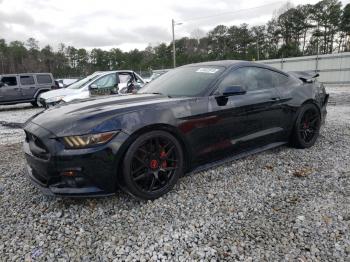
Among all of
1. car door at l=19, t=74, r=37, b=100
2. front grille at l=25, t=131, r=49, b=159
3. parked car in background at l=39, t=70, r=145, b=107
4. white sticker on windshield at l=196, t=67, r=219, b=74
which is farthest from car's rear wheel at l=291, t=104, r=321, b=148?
car door at l=19, t=74, r=37, b=100

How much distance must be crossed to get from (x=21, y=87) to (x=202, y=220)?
1281 cm

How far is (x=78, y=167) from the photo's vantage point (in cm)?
251

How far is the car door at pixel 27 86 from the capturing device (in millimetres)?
12836

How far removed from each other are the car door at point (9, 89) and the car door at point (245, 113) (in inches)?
470

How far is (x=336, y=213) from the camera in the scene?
259cm

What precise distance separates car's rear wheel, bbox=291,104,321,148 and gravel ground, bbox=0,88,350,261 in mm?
666

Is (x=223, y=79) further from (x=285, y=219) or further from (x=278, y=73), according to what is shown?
(x=285, y=219)

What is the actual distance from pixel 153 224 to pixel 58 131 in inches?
47.0

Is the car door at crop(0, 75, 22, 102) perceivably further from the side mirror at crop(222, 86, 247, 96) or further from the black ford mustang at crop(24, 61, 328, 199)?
the side mirror at crop(222, 86, 247, 96)

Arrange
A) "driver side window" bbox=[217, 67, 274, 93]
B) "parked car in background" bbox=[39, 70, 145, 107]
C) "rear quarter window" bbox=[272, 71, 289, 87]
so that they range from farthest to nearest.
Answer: "parked car in background" bbox=[39, 70, 145, 107], "rear quarter window" bbox=[272, 71, 289, 87], "driver side window" bbox=[217, 67, 274, 93]

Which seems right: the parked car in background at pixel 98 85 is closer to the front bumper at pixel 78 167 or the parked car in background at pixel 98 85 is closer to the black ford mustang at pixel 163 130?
the black ford mustang at pixel 163 130

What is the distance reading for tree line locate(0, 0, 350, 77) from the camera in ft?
149

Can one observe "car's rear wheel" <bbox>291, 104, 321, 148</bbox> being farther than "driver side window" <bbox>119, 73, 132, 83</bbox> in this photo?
No

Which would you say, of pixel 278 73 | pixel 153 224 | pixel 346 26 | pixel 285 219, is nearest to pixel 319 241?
pixel 285 219
